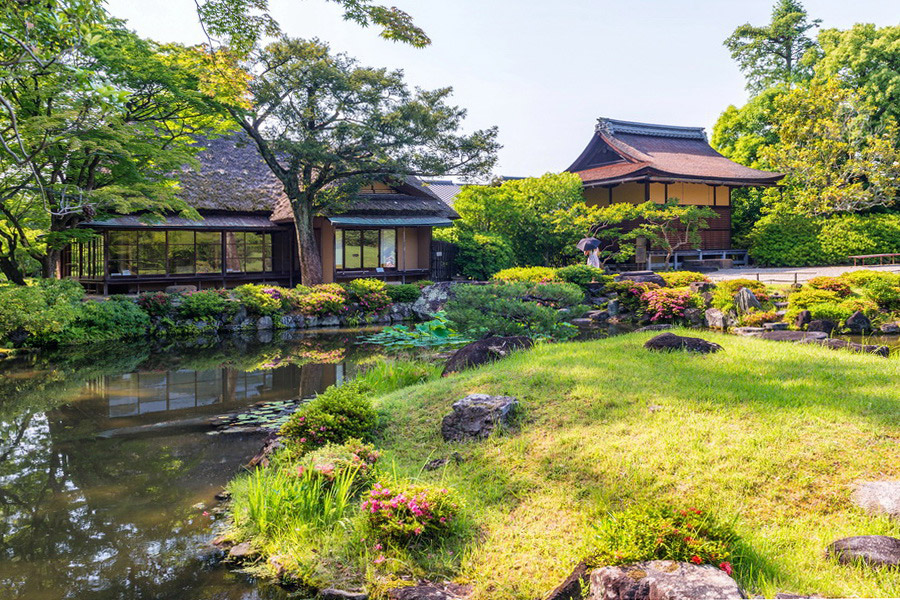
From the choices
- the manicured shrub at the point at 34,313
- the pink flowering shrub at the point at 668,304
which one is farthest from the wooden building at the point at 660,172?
the manicured shrub at the point at 34,313

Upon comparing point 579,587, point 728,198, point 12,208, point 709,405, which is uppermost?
point 728,198

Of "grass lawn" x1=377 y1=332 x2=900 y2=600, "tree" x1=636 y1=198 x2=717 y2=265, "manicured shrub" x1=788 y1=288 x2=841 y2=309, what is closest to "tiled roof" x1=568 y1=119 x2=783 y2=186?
"tree" x1=636 y1=198 x2=717 y2=265

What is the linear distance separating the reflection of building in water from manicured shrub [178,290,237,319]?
5770 millimetres

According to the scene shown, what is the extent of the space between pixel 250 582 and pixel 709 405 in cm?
380

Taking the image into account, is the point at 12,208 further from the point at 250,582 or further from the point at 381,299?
the point at 250,582

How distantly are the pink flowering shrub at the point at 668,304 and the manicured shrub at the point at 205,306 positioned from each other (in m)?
11.5

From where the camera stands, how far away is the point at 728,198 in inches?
1146

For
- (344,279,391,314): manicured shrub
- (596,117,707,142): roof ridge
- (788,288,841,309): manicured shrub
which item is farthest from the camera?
(596,117,707,142): roof ridge

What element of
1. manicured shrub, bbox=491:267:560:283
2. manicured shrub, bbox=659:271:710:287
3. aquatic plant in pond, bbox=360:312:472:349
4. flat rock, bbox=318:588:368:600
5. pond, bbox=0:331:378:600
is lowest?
flat rock, bbox=318:588:368:600

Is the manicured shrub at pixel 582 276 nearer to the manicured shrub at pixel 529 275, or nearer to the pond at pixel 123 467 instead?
the manicured shrub at pixel 529 275

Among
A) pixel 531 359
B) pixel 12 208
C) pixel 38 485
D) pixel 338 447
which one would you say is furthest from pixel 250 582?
pixel 12 208

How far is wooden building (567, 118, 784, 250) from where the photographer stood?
26.3 meters

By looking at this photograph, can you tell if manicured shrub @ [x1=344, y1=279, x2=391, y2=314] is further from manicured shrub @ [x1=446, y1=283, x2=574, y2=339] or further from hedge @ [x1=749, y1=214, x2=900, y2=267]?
hedge @ [x1=749, y1=214, x2=900, y2=267]

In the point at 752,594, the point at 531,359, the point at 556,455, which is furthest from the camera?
the point at 531,359
